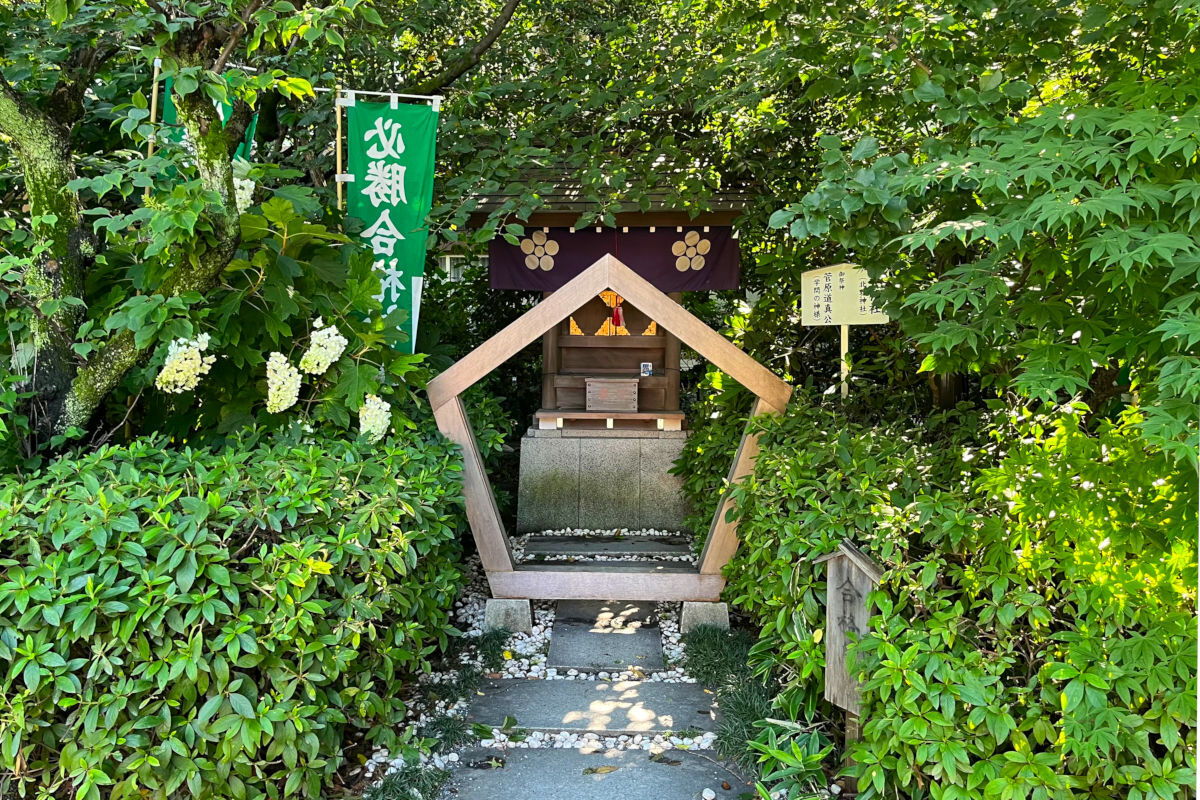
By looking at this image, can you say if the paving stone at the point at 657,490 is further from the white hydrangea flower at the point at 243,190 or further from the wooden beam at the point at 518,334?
the white hydrangea flower at the point at 243,190

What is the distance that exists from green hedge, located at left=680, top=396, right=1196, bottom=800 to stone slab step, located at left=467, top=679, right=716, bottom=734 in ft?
2.20

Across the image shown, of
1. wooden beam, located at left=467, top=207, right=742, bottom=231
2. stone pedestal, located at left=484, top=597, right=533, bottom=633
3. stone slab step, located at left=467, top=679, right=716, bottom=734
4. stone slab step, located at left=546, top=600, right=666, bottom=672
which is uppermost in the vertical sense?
wooden beam, located at left=467, top=207, right=742, bottom=231

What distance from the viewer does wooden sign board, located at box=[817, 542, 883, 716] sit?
3.18 m

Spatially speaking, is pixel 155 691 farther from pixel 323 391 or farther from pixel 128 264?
pixel 128 264

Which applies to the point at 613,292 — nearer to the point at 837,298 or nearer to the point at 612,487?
the point at 612,487

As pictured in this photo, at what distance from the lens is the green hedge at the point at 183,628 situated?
2652mm

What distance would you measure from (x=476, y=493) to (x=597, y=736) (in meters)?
1.64

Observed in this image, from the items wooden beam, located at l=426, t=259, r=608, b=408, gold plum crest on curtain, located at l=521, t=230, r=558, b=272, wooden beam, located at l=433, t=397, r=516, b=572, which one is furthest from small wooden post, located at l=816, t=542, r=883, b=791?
gold plum crest on curtain, located at l=521, t=230, r=558, b=272

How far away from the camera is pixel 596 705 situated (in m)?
4.30

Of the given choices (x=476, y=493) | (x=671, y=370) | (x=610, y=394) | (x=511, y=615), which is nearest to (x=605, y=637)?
(x=511, y=615)

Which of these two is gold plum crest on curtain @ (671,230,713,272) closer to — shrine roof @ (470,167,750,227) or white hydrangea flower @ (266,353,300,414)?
shrine roof @ (470,167,750,227)

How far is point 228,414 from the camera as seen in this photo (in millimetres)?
4258

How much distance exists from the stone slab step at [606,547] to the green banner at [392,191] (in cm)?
185

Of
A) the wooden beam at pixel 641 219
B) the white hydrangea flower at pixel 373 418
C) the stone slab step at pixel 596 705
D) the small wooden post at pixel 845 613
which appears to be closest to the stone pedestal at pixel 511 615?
the stone slab step at pixel 596 705
